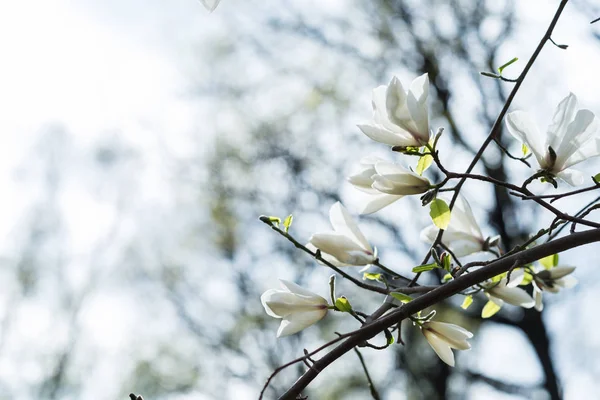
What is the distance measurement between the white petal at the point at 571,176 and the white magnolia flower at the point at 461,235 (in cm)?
9

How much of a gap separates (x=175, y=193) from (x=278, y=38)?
1389mm

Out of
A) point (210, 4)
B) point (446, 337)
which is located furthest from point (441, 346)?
point (210, 4)

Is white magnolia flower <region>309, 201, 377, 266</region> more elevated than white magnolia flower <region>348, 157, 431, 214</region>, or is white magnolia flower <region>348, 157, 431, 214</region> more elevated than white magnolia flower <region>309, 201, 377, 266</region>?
white magnolia flower <region>348, 157, 431, 214</region>

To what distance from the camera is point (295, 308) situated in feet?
1.34

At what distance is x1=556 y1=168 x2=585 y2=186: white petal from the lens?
414mm

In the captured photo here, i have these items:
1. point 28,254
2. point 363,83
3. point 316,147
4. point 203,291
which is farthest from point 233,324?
point 28,254

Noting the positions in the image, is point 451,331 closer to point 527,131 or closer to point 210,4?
point 527,131

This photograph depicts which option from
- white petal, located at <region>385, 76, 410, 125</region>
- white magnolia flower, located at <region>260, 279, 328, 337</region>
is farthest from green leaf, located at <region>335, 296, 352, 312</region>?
white petal, located at <region>385, 76, 410, 125</region>

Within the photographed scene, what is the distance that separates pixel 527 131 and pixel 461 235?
4.4 inches

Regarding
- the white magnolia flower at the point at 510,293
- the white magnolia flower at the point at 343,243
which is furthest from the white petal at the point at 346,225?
the white magnolia flower at the point at 510,293

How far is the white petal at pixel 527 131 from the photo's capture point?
0.42m

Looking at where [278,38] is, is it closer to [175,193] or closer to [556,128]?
[175,193]

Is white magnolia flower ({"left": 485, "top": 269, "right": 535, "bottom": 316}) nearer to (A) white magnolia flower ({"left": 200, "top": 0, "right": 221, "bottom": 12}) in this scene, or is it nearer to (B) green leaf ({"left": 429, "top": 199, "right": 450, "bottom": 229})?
(B) green leaf ({"left": 429, "top": 199, "right": 450, "bottom": 229})

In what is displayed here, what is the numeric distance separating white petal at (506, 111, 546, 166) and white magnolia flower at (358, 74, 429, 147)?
0.18ft
